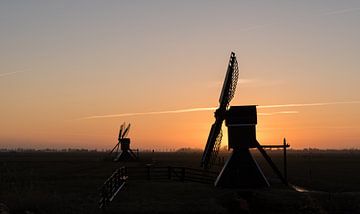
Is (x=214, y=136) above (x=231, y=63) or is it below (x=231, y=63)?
below

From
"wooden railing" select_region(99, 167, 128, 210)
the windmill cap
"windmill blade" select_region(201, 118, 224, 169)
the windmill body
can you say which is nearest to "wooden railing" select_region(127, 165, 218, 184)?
"windmill blade" select_region(201, 118, 224, 169)

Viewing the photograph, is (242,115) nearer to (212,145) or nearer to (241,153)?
(241,153)

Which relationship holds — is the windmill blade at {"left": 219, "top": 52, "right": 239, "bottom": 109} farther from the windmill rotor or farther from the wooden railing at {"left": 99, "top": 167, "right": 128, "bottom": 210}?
the wooden railing at {"left": 99, "top": 167, "right": 128, "bottom": 210}

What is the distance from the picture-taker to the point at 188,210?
24422mm

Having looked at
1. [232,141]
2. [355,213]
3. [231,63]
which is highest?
[231,63]

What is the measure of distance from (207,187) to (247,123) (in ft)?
17.9

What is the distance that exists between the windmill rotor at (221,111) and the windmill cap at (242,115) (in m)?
0.54

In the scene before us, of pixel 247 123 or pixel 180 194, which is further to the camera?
pixel 247 123

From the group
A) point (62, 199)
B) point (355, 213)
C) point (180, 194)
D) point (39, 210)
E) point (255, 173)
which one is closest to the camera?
point (39, 210)

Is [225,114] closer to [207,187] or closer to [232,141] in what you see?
[232,141]

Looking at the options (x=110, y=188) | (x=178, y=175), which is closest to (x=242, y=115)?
(x=110, y=188)

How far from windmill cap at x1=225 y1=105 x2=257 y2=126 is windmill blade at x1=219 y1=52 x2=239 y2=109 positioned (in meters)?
0.74

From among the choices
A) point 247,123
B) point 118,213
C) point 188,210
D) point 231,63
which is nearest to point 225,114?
point 247,123

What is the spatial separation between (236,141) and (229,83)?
420 centimetres
